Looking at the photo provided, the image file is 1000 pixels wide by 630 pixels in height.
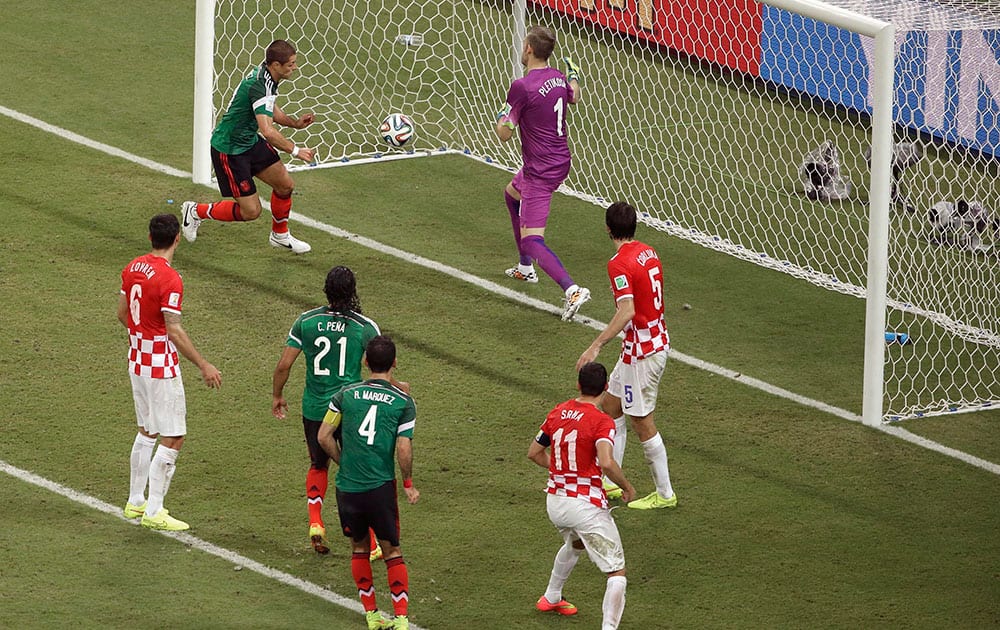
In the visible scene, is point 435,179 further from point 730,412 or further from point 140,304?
point 140,304

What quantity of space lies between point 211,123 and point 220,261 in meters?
1.93

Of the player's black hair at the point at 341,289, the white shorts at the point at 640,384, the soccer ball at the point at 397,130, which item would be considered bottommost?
the soccer ball at the point at 397,130

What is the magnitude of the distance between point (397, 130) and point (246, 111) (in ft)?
8.14

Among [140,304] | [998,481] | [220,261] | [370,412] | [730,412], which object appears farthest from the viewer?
[220,261]

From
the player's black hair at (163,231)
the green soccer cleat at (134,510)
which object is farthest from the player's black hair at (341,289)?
the green soccer cleat at (134,510)

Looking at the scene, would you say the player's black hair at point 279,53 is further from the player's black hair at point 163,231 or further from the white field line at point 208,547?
the white field line at point 208,547

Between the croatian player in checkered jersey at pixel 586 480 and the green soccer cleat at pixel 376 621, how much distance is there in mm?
1020

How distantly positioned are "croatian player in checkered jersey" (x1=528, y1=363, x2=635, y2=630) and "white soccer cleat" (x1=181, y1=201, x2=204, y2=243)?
5.91 m

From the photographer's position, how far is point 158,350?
941 cm

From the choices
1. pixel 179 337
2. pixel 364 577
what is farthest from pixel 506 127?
pixel 364 577

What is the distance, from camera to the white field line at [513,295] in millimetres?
11438

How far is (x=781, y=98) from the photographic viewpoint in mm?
16125

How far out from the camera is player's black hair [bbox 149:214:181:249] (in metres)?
9.35

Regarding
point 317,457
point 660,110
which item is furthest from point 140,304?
point 660,110
